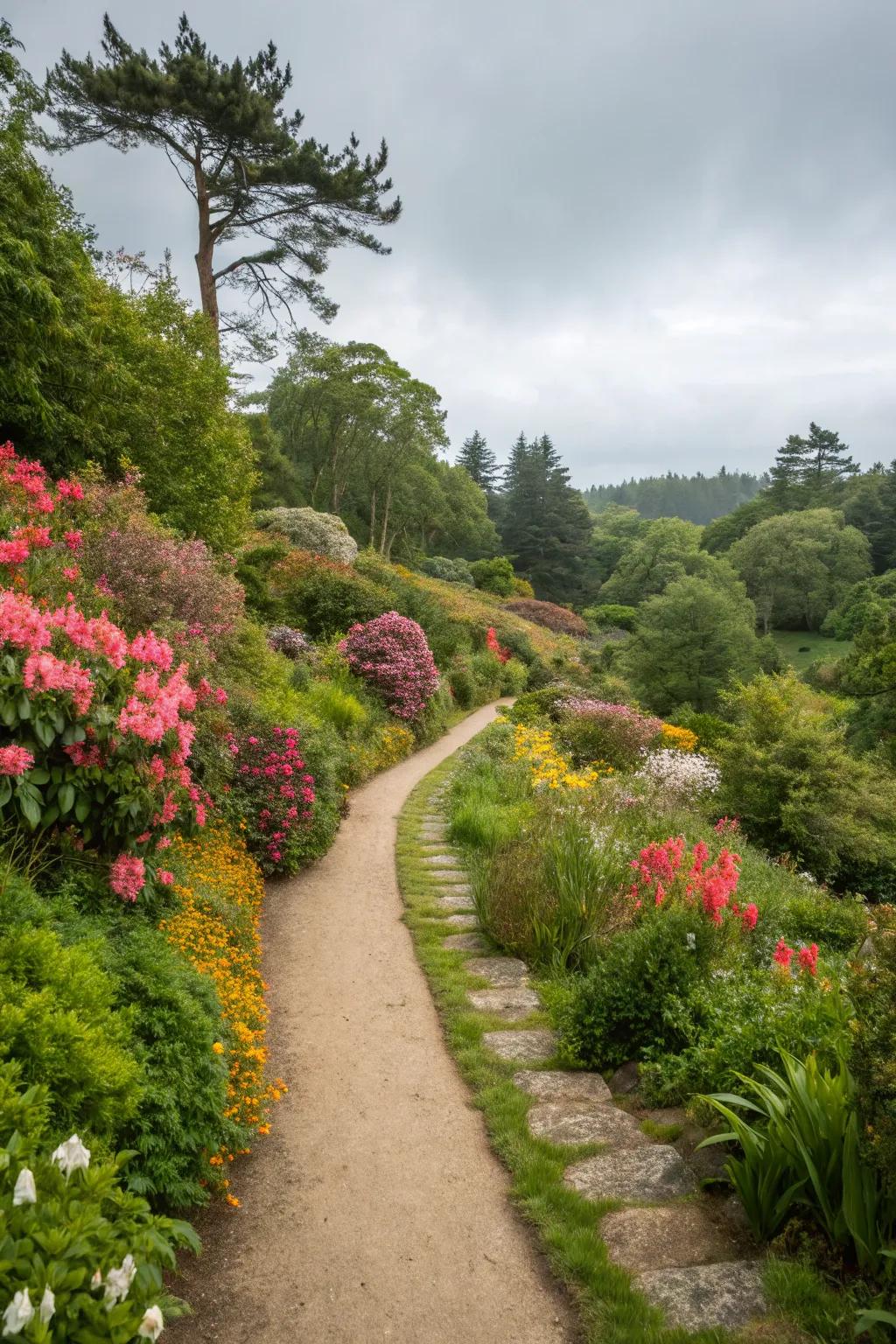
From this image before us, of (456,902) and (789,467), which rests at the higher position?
(789,467)

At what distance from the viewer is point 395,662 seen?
41.5ft

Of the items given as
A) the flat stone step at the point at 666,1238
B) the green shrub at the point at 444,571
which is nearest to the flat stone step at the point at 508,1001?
the flat stone step at the point at 666,1238

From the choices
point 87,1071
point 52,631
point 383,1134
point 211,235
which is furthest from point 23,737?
point 211,235

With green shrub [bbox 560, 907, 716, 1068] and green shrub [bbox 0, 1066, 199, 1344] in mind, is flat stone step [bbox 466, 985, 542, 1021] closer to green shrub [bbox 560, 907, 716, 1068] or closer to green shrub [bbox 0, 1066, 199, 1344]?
green shrub [bbox 560, 907, 716, 1068]

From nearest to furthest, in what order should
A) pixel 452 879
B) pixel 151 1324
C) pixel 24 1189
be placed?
pixel 151 1324 < pixel 24 1189 < pixel 452 879

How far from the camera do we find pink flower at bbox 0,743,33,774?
312 cm

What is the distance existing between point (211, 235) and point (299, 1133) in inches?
694

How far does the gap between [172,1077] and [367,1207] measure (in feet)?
3.42

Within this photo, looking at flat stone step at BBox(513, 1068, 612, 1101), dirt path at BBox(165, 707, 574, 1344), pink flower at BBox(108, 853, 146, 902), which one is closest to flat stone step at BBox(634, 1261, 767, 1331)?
dirt path at BBox(165, 707, 574, 1344)

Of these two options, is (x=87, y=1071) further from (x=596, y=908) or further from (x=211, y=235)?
(x=211, y=235)

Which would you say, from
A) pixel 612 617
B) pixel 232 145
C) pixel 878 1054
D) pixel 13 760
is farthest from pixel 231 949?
pixel 612 617

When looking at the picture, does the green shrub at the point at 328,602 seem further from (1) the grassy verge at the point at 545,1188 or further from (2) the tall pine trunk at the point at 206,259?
(1) the grassy verge at the point at 545,1188

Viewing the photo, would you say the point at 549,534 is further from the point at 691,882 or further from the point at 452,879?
the point at 691,882

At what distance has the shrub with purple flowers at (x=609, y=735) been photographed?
12.2 meters
